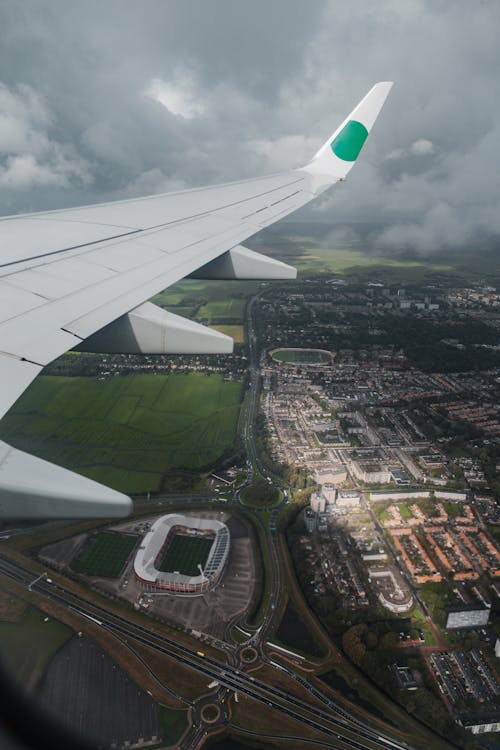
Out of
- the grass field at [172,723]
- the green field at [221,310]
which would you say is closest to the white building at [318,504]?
the grass field at [172,723]

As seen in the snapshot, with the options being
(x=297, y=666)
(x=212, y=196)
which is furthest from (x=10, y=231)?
(x=297, y=666)

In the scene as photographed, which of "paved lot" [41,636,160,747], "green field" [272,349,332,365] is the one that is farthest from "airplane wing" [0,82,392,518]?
"green field" [272,349,332,365]

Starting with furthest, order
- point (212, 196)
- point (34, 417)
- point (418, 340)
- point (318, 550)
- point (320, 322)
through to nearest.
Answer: point (320, 322) → point (418, 340) → point (34, 417) → point (318, 550) → point (212, 196)

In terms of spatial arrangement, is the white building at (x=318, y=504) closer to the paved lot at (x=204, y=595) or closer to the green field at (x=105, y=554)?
the paved lot at (x=204, y=595)

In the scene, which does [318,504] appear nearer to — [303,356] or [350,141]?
[350,141]

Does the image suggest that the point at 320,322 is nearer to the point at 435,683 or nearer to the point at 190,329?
the point at 435,683

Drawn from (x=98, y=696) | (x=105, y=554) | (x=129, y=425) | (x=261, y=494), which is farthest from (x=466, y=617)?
(x=129, y=425)

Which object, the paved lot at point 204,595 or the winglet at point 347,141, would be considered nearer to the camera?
the winglet at point 347,141
